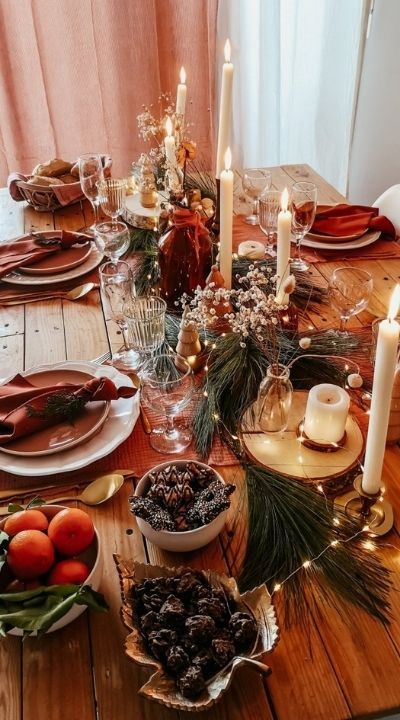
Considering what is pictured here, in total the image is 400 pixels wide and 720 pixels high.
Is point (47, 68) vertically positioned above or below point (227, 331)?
above

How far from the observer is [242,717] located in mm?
632

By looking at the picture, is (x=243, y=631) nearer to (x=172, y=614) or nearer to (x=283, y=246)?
(x=172, y=614)

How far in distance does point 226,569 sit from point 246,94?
101 inches

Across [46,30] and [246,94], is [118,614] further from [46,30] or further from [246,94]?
[246,94]

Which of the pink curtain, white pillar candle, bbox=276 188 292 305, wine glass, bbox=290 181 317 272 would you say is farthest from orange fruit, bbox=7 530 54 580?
the pink curtain

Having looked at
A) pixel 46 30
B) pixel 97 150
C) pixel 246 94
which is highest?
pixel 46 30

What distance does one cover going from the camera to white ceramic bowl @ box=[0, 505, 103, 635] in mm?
691

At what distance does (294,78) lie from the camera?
111 inches

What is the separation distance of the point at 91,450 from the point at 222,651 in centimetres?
38

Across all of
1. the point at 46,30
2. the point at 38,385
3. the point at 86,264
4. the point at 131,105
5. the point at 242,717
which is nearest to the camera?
the point at 242,717

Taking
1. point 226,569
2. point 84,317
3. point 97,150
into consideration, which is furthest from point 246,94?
point 226,569

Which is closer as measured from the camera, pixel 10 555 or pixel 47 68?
pixel 10 555

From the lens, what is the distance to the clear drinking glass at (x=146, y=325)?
1.10 m

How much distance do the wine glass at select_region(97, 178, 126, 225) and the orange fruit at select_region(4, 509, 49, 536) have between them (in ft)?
2.88
